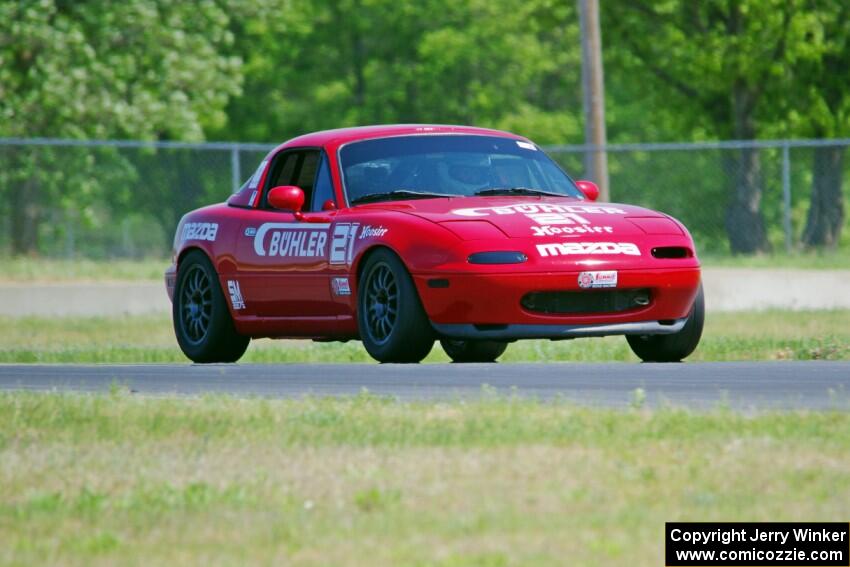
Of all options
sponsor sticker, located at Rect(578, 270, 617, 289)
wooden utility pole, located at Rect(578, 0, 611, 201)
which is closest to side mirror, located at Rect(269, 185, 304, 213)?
sponsor sticker, located at Rect(578, 270, 617, 289)

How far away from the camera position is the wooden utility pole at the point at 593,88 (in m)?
22.3

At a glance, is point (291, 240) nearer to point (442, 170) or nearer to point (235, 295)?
point (235, 295)

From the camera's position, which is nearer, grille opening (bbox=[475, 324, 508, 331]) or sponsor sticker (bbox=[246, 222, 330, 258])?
grille opening (bbox=[475, 324, 508, 331])

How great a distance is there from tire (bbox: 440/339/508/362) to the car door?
56.4 inches

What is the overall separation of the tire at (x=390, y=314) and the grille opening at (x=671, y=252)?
1444mm

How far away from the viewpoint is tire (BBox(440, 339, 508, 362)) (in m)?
13.2

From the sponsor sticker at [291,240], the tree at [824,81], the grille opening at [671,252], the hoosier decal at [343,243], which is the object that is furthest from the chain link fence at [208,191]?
the grille opening at [671,252]

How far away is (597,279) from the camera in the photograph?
35.2 feet

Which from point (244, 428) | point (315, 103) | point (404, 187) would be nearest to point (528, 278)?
point (404, 187)

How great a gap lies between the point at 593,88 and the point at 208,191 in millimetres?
5647

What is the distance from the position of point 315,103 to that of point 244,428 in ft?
138

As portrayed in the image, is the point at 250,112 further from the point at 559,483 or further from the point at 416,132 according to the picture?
the point at 559,483

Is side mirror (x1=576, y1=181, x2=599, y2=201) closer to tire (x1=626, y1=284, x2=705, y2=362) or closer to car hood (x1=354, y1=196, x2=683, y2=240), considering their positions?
car hood (x1=354, y1=196, x2=683, y2=240)

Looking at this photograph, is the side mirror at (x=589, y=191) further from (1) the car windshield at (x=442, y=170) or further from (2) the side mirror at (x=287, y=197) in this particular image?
(2) the side mirror at (x=287, y=197)
